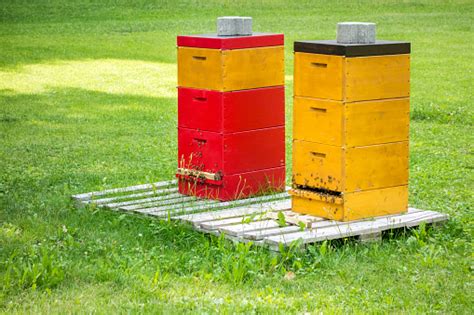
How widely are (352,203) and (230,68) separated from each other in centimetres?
170

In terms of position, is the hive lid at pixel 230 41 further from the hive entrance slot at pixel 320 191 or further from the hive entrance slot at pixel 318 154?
the hive entrance slot at pixel 320 191

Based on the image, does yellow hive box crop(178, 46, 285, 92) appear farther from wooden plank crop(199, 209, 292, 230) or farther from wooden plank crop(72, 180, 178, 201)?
wooden plank crop(199, 209, 292, 230)

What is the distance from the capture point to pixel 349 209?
24.0 feet

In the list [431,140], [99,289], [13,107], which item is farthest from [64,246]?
[13,107]

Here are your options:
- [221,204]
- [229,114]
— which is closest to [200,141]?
[229,114]

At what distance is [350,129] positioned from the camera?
23.8 ft

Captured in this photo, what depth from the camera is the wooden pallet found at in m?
7.00

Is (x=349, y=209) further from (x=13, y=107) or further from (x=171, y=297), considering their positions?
(x=13, y=107)

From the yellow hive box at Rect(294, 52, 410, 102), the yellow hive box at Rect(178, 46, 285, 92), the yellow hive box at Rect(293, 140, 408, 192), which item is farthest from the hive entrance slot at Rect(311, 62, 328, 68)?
the yellow hive box at Rect(178, 46, 285, 92)

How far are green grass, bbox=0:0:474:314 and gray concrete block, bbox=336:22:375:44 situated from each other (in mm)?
1598

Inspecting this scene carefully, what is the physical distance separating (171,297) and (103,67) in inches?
539

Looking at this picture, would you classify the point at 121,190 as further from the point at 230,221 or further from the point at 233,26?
the point at 233,26

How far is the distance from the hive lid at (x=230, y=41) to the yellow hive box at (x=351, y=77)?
0.78 metres

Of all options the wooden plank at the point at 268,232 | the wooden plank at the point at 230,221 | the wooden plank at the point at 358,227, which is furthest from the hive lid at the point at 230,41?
the wooden plank at the point at 358,227
